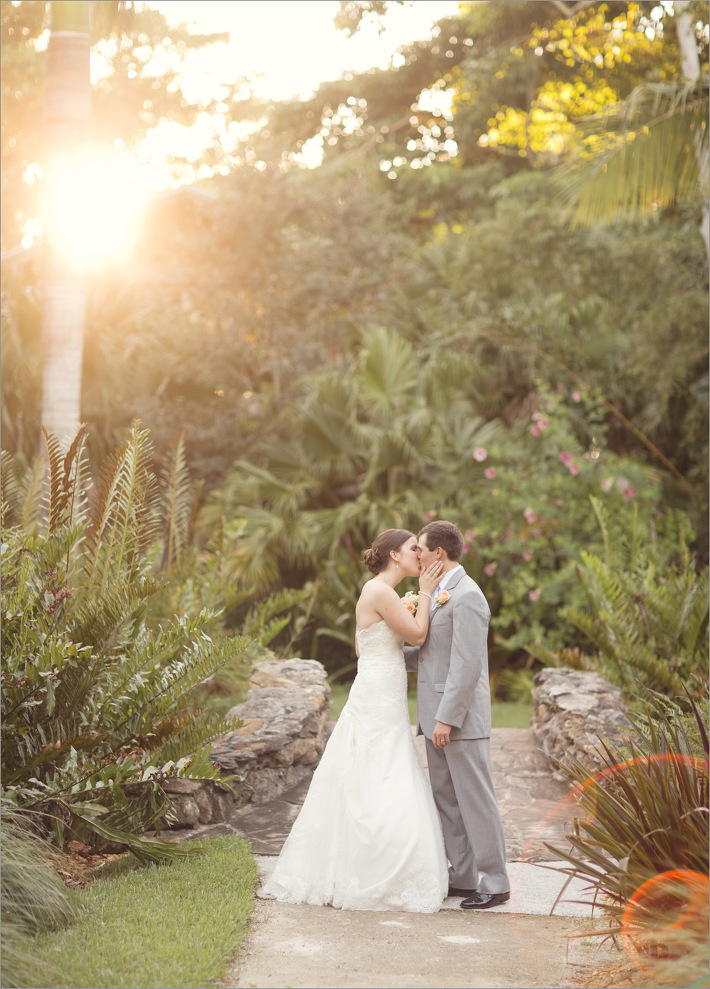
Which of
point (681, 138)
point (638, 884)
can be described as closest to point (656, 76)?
point (681, 138)

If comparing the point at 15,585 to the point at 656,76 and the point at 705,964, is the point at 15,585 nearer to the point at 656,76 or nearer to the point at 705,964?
the point at 705,964

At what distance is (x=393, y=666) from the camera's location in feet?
17.9

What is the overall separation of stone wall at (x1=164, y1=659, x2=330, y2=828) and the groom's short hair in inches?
72.0

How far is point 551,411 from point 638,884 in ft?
33.2

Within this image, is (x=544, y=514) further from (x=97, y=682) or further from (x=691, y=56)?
(x=97, y=682)

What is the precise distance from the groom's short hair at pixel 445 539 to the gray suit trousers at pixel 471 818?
100cm

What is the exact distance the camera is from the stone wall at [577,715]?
23.9 feet

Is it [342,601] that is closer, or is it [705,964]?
[705,964]

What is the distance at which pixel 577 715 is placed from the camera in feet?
24.9

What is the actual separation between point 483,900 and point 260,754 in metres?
2.36

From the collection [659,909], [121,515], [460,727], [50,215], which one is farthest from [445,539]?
[50,215]

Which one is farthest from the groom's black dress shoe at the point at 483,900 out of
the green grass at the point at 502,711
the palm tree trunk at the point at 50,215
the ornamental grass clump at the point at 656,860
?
the palm tree trunk at the point at 50,215

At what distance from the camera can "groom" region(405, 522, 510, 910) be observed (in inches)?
197

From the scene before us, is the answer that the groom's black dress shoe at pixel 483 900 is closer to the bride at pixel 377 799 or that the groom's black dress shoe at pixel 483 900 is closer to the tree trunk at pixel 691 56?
the bride at pixel 377 799
